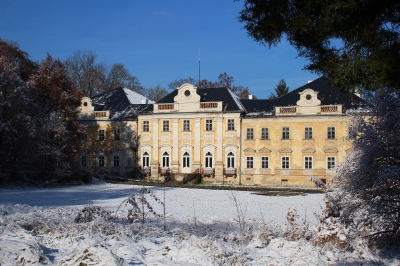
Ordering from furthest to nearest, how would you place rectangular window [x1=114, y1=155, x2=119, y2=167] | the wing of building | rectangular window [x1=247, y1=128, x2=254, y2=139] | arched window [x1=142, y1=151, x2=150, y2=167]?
rectangular window [x1=114, y1=155, x2=119, y2=167] → arched window [x1=142, y1=151, x2=150, y2=167] → rectangular window [x1=247, y1=128, x2=254, y2=139] → the wing of building

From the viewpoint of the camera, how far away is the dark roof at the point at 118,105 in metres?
40.2

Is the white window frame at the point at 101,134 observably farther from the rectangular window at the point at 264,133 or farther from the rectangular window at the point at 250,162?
the rectangular window at the point at 264,133

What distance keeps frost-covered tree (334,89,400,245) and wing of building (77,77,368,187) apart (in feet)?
85.0

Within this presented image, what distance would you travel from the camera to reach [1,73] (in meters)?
24.3

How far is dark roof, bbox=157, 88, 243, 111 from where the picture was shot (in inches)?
1449

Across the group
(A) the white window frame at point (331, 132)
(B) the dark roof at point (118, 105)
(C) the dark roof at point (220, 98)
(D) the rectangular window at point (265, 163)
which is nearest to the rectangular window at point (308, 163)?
(A) the white window frame at point (331, 132)

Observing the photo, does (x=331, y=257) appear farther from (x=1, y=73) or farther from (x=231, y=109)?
(x=231, y=109)

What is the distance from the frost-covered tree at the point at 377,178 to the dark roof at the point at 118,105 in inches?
1258

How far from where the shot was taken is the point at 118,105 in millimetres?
41719

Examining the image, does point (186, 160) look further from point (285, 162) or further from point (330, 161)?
point (330, 161)

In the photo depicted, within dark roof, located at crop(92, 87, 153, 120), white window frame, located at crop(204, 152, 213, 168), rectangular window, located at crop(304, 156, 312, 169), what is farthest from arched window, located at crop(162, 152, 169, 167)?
rectangular window, located at crop(304, 156, 312, 169)

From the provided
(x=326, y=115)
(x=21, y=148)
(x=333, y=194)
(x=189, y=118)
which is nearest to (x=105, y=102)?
(x=189, y=118)

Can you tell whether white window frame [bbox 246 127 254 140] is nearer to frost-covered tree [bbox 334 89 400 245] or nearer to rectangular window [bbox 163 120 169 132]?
rectangular window [bbox 163 120 169 132]

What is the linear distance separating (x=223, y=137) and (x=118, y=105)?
11584 millimetres
